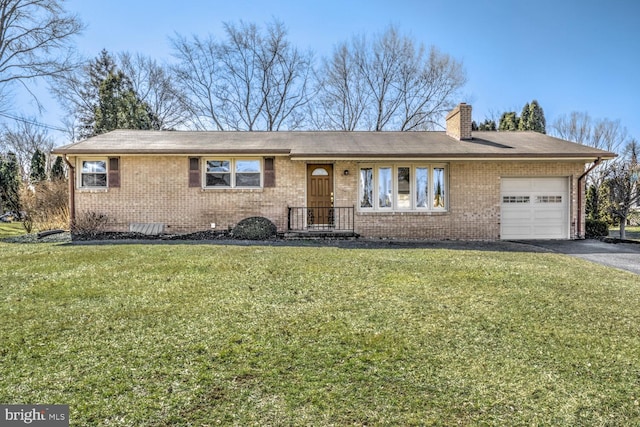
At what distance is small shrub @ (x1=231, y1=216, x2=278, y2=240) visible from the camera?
38.5ft

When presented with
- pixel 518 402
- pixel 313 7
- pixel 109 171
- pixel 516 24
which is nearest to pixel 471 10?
pixel 516 24

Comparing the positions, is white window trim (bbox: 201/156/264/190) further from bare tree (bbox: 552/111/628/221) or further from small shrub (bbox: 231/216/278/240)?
bare tree (bbox: 552/111/628/221)

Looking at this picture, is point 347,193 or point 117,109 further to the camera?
point 117,109

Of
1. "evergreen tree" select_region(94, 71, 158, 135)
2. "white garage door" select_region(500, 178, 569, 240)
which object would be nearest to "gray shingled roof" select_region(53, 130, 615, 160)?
"white garage door" select_region(500, 178, 569, 240)

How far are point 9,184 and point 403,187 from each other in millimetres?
23784

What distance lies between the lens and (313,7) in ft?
49.9

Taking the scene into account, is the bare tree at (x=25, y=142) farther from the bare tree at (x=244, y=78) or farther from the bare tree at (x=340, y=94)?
the bare tree at (x=340, y=94)

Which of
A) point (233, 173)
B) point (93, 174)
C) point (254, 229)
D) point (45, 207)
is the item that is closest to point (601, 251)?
point (254, 229)

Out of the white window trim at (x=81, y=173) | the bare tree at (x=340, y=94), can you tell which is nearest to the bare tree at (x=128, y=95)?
the bare tree at (x=340, y=94)

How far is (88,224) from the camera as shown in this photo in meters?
12.1

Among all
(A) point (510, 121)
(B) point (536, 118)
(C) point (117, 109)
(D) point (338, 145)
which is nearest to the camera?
(D) point (338, 145)

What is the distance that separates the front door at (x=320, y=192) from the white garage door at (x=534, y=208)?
588 cm

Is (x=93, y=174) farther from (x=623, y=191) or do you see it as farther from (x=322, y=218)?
(x=623, y=191)

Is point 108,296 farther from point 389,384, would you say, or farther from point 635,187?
point 635,187
